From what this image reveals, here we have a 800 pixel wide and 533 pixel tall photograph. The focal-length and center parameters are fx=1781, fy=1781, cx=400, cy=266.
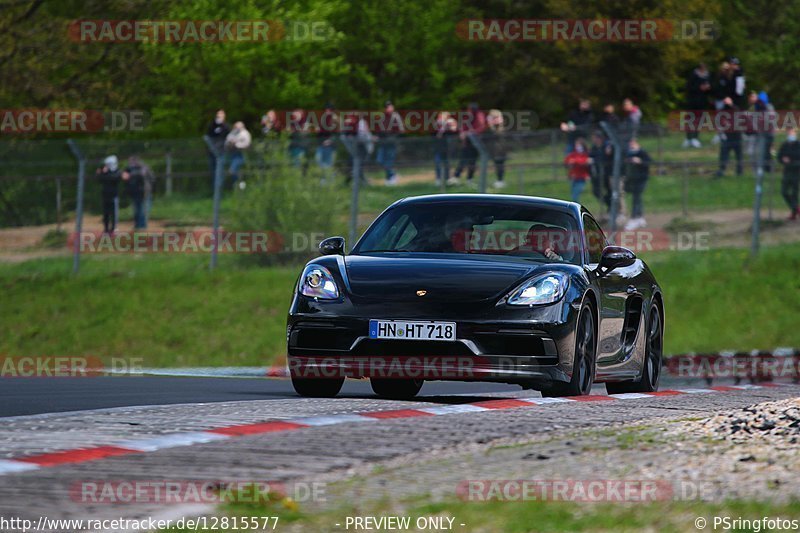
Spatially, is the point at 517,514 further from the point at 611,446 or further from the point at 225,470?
the point at 611,446

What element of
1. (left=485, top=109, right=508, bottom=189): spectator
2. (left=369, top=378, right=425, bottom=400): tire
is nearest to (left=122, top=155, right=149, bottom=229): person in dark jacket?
(left=485, top=109, right=508, bottom=189): spectator

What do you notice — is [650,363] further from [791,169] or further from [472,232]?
[791,169]

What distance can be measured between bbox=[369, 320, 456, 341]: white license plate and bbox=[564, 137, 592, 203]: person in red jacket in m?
17.1

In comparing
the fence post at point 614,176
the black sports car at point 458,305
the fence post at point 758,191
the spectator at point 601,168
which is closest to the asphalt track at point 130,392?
the black sports car at point 458,305

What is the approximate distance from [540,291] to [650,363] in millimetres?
3081

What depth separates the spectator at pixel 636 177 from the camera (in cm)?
2772

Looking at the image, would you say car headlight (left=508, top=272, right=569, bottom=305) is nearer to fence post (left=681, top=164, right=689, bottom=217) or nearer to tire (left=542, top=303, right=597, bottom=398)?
tire (left=542, top=303, right=597, bottom=398)

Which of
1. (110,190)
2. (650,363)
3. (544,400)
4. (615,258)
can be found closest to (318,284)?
(544,400)

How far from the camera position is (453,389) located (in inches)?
640

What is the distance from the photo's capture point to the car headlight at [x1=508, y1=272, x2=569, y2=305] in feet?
37.1

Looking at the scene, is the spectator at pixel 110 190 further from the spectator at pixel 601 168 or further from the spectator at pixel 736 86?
the spectator at pixel 736 86

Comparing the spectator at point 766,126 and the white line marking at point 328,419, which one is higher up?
the spectator at point 766,126

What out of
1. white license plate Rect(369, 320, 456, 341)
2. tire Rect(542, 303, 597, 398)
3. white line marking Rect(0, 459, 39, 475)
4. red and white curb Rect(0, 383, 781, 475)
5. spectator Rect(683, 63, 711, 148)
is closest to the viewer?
white line marking Rect(0, 459, 39, 475)

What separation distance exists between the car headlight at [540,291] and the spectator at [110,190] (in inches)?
725
